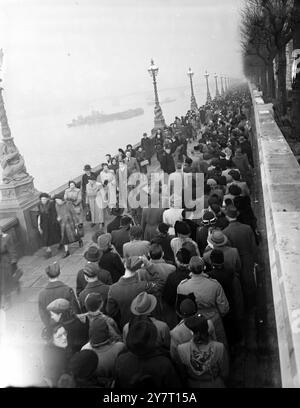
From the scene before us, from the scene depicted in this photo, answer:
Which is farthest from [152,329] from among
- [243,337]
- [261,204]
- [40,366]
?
[261,204]

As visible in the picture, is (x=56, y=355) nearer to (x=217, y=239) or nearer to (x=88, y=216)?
(x=217, y=239)

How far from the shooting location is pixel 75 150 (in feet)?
104

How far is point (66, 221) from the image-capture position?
859 cm

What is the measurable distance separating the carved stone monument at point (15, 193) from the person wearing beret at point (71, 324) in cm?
552

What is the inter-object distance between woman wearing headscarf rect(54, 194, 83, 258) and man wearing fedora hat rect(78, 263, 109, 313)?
419 cm

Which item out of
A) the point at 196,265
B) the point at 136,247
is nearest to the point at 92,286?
the point at 136,247

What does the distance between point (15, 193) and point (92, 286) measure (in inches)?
205

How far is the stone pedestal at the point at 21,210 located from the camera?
8938 mm

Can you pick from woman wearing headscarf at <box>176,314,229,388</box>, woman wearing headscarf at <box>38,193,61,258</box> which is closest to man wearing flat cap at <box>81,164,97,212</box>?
woman wearing headscarf at <box>38,193,61,258</box>

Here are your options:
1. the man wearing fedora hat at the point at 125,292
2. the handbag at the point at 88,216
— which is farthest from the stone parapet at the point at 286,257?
the handbag at the point at 88,216

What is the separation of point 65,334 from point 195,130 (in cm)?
2182

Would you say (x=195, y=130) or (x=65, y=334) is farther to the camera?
(x=195, y=130)

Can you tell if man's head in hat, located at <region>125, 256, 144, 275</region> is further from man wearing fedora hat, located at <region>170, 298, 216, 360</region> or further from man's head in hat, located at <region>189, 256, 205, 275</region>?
→ man wearing fedora hat, located at <region>170, 298, 216, 360</region>
